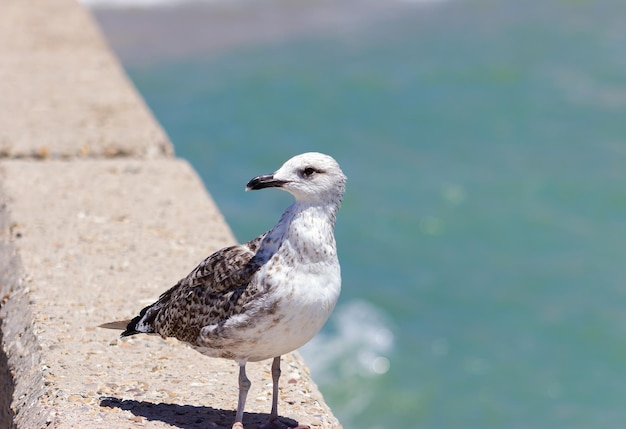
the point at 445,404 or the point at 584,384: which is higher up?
the point at 584,384

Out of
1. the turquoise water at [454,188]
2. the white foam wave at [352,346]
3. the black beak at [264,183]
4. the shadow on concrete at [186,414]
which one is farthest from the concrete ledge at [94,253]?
the turquoise water at [454,188]

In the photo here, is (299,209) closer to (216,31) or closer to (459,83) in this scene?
(459,83)

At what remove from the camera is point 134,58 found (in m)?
11.8

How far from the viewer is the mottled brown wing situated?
331 centimetres

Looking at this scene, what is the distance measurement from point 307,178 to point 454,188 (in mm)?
6111

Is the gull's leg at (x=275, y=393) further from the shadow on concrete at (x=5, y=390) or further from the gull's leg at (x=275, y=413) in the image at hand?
the shadow on concrete at (x=5, y=390)

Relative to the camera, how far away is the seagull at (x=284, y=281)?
3.19 metres

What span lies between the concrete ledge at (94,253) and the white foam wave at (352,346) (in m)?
1.86

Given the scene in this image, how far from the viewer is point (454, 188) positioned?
363 inches

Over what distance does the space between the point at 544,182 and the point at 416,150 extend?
122cm

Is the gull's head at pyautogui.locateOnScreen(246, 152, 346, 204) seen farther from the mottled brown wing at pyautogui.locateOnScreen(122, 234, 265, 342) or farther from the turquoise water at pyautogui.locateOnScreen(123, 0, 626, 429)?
the turquoise water at pyautogui.locateOnScreen(123, 0, 626, 429)

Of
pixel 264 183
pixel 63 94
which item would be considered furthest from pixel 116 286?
pixel 63 94

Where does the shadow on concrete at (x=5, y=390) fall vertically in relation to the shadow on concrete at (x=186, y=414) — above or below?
below

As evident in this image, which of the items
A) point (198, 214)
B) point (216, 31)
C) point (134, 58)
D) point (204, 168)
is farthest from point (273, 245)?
point (216, 31)
